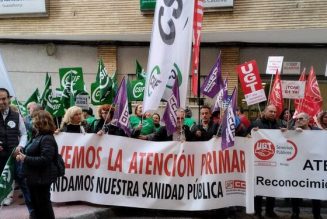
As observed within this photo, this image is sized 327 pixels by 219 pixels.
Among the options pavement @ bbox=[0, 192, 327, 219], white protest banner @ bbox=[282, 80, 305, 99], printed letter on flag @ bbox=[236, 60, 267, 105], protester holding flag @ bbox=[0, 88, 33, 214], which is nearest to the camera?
protester holding flag @ bbox=[0, 88, 33, 214]

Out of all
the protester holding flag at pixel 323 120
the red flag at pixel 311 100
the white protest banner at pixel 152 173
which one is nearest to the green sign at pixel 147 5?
the red flag at pixel 311 100

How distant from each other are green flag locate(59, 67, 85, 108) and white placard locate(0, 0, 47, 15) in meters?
7.51

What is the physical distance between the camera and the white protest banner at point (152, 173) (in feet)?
24.5

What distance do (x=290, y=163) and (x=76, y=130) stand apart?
3329mm

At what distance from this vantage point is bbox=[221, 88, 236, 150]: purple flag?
23.7 ft

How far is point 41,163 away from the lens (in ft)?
18.5

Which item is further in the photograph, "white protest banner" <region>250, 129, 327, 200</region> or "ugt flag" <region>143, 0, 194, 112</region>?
"white protest banner" <region>250, 129, 327, 200</region>

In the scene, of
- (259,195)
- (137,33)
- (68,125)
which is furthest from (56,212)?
(137,33)

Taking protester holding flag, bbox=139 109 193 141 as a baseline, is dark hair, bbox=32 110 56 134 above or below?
above

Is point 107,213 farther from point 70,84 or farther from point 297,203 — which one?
point 70,84

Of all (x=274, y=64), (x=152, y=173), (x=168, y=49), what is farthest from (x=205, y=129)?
(x=274, y=64)

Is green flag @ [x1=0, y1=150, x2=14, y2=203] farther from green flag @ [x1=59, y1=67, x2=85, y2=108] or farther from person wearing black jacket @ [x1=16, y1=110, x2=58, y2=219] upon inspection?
green flag @ [x1=59, y1=67, x2=85, y2=108]

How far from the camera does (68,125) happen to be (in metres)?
7.92

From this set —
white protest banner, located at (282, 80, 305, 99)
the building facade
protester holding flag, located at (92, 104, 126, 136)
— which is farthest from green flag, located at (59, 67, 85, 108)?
the building facade
